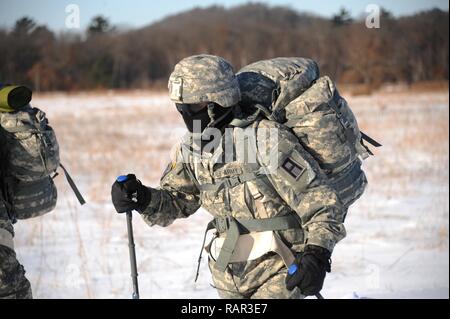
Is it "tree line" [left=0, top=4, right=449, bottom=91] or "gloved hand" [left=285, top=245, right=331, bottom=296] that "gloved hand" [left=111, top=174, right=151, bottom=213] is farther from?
"tree line" [left=0, top=4, right=449, bottom=91]

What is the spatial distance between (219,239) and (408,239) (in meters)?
4.65

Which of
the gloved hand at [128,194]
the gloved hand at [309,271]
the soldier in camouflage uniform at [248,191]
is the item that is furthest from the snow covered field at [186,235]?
the gloved hand at [309,271]

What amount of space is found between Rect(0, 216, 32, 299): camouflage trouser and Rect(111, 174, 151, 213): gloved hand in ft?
2.10

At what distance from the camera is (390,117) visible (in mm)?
17281

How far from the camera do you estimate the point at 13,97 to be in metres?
3.38

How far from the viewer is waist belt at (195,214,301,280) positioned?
304cm

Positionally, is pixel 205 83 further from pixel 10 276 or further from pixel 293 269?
pixel 10 276

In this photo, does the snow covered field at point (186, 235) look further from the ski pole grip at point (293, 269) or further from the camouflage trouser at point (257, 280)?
the ski pole grip at point (293, 269)

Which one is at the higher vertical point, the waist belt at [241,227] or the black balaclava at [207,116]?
the black balaclava at [207,116]

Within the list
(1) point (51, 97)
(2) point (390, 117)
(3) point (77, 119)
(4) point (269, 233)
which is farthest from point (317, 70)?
(1) point (51, 97)

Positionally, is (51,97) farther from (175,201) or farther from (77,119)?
(175,201)

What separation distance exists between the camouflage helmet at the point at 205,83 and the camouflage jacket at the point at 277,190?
0.18 meters

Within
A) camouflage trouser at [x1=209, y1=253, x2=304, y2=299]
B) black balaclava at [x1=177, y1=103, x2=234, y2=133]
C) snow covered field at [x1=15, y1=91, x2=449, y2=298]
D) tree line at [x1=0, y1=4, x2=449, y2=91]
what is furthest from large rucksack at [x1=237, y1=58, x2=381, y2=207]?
tree line at [x1=0, y1=4, x2=449, y2=91]

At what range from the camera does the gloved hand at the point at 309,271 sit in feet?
8.89
